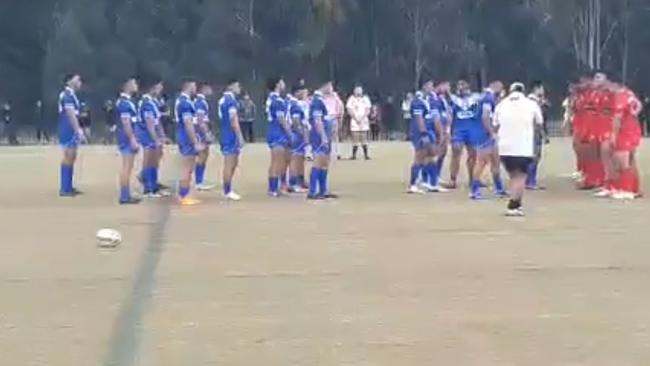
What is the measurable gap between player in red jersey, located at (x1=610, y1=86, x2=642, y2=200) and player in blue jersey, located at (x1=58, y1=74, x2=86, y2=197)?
7.96m

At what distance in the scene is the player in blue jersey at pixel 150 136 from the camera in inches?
802

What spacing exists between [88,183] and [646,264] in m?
14.1

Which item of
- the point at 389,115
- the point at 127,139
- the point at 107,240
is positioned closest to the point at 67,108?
the point at 127,139

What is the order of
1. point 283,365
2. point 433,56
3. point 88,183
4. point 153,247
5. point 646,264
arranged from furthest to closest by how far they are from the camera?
point 433,56 < point 88,183 < point 153,247 < point 646,264 < point 283,365

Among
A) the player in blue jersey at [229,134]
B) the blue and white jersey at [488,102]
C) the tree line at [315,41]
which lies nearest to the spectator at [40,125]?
the tree line at [315,41]

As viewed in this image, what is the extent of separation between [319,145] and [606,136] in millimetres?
4308

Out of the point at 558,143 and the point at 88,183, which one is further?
the point at 558,143

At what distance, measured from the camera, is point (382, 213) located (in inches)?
698

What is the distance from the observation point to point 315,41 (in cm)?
5506

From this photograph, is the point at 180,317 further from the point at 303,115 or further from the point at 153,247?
the point at 303,115

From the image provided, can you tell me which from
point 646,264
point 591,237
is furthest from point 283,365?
point 591,237

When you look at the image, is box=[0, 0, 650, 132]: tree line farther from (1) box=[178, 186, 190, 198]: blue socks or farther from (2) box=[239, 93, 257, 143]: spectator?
(1) box=[178, 186, 190, 198]: blue socks

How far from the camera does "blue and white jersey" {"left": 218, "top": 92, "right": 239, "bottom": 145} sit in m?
19.9

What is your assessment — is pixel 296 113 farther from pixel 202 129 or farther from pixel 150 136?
pixel 150 136
